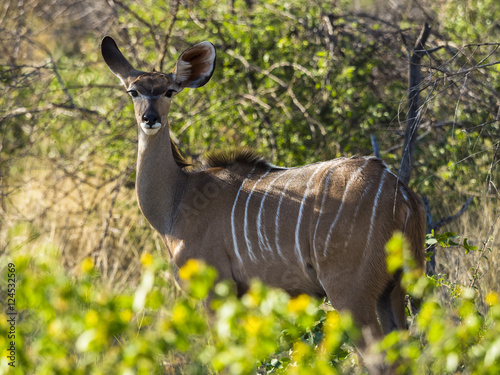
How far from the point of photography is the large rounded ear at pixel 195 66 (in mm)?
3580

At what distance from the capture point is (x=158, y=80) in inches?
134

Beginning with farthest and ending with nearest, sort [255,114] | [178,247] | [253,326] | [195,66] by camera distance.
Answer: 1. [255,114]
2. [195,66]
3. [178,247]
4. [253,326]

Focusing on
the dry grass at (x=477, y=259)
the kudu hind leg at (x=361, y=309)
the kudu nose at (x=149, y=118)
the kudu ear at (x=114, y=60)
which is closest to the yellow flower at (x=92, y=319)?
the kudu hind leg at (x=361, y=309)

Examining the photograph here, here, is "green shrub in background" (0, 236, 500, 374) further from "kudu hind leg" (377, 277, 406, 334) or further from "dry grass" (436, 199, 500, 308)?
"dry grass" (436, 199, 500, 308)

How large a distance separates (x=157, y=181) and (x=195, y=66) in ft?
2.41

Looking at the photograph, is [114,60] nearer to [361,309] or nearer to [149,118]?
[149,118]

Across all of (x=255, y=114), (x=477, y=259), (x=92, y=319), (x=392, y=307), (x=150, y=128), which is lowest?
(x=477, y=259)

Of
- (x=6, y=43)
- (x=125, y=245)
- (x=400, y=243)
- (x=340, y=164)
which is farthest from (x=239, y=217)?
(x=6, y=43)

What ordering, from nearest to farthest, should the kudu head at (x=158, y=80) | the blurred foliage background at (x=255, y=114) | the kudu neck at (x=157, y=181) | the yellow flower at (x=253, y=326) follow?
the yellow flower at (x=253, y=326)
the kudu head at (x=158, y=80)
the kudu neck at (x=157, y=181)
the blurred foliage background at (x=255, y=114)

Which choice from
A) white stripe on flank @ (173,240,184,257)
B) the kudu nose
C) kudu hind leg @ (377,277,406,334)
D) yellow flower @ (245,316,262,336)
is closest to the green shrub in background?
yellow flower @ (245,316,262,336)

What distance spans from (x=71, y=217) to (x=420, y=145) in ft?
9.69

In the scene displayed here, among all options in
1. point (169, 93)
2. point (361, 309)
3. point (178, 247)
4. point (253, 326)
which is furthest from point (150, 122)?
point (253, 326)

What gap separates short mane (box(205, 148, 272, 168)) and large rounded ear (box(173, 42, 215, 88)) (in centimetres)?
47

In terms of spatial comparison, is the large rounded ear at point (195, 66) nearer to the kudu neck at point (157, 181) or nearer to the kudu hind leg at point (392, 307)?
the kudu neck at point (157, 181)
